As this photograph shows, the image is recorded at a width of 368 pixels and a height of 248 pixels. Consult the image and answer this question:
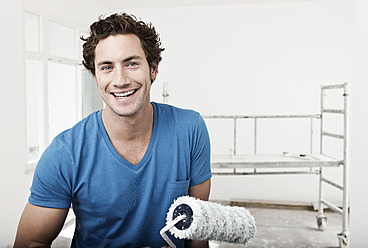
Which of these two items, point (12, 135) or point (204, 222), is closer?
point (204, 222)

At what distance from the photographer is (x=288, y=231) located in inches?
151

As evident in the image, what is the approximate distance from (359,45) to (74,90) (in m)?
3.46

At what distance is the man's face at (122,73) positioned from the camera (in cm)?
123

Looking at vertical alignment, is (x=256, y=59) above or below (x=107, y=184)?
above

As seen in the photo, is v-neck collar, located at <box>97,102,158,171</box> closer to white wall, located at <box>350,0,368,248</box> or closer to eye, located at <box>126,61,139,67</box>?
eye, located at <box>126,61,139,67</box>

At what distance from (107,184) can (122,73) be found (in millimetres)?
386

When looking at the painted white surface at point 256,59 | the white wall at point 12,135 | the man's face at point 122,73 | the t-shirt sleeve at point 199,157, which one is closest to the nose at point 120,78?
the man's face at point 122,73

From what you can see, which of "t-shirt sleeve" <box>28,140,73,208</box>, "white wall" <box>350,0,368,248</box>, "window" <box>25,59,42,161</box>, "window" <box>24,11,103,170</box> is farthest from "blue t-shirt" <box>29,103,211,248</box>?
"window" <box>25,59,42,161</box>

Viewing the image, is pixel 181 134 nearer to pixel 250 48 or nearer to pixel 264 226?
pixel 264 226

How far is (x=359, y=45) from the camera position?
1536mm

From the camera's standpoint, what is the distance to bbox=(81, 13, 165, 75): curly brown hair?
1.23 meters

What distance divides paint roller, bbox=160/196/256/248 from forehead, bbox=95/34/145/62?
550 mm

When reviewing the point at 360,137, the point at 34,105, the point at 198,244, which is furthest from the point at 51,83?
the point at 360,137

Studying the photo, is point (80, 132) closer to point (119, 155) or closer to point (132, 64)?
point (119, 155)
